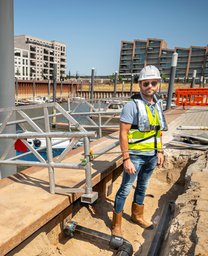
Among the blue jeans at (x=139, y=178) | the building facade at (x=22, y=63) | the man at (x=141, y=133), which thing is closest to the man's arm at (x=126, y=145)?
the man at (x=141, y=133)

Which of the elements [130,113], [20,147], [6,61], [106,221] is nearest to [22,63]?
[6,61]

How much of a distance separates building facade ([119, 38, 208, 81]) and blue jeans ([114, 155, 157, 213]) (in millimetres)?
88039

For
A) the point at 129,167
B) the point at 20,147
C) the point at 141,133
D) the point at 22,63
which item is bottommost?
the point at 20,147

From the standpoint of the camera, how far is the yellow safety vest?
2.79 metres

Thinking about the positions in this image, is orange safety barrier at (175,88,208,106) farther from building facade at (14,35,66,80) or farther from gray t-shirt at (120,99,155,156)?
building facade at (14,35,66,80)

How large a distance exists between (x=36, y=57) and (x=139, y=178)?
3575 inches

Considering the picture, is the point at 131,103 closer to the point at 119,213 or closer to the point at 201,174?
the point at 119,213

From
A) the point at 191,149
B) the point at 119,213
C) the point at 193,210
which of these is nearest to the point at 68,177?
the point at 119,213

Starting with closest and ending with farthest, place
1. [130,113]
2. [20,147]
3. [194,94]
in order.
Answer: [130,113], [20,147], [194,94]

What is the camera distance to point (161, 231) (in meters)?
3.16

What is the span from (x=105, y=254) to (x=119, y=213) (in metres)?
0.53

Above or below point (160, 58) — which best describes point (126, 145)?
below

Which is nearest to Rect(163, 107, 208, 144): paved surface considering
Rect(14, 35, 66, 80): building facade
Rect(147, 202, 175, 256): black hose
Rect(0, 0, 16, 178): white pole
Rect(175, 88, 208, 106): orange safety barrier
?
Rect(147, 202, 175, 256): black hose

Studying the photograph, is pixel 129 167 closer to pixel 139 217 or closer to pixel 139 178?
pixel 139 178
